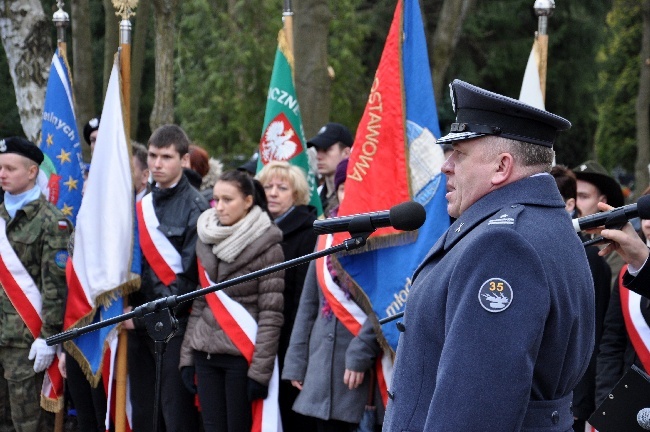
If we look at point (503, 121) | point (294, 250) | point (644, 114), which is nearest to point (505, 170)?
point (503, 121)

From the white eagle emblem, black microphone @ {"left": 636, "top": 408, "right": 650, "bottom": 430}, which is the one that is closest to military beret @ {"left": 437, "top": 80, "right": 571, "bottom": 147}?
black microphone @ {"left": 636, "top": 408, "right": 650, "bottom": 430}

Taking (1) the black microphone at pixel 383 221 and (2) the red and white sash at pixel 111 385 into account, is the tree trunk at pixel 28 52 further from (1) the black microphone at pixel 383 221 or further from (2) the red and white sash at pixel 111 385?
(1) the black microphone at pixel 383 221

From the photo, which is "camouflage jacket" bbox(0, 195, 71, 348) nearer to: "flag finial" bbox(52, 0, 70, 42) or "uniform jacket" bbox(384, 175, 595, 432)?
"flag finial" bbox(52, 0, 70, 42)

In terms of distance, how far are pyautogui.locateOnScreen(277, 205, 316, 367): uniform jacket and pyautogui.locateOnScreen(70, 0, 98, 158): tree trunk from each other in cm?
747

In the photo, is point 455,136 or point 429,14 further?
point 429,14

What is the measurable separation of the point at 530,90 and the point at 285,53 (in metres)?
2.05

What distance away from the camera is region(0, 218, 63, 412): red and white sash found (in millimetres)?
6527

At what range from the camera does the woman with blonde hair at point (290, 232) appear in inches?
237

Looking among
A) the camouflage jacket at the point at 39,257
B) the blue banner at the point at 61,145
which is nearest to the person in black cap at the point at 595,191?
the camouflage jacket at the point at 39,257

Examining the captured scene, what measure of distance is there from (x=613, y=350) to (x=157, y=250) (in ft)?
9.27

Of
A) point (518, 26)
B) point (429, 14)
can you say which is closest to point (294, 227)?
point (429, 14)

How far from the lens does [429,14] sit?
71.9ft

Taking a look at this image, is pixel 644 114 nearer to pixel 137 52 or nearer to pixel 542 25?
pixel 137 52

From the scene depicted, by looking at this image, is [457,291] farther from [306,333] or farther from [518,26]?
[518,26]
